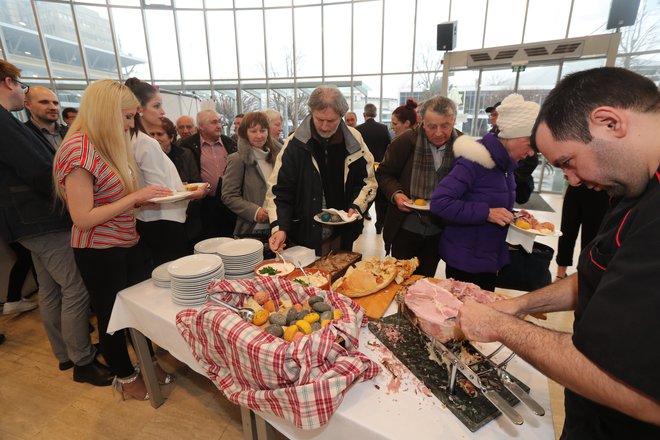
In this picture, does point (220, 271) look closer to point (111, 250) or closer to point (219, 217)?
point (111, 250)

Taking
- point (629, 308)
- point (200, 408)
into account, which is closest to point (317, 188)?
point (200, 408)

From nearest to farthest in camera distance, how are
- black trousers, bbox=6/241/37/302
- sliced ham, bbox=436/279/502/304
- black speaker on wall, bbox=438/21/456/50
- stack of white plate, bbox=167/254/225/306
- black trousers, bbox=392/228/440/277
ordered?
sliced ham, bbox=436/279/502/304
stack of white plate, bbox=167/254/225/306
black trousers, bbox=392/228/440/277
black trousers, bbox=6/241/37/302
black speaker on wall, bbox=438/21/456/50

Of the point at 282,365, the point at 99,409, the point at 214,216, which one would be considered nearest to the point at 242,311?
the point at 282,365

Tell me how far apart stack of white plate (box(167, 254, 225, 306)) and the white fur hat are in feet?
5.21

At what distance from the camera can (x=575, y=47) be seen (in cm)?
637

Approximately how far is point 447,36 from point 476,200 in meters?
7.11

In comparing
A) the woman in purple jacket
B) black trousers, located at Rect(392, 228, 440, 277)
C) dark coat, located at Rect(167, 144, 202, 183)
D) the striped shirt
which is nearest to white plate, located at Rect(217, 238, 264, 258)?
the striped shirt

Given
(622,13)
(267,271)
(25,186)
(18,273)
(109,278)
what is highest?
(622,13)

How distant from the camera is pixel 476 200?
1849mm

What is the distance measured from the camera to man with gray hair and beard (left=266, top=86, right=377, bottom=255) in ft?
6.44

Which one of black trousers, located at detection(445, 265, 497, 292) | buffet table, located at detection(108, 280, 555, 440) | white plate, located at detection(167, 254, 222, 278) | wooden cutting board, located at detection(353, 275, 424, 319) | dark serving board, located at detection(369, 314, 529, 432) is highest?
white plate, located at detection(167, 254, 222, 278)

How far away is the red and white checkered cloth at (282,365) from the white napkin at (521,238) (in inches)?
49.5

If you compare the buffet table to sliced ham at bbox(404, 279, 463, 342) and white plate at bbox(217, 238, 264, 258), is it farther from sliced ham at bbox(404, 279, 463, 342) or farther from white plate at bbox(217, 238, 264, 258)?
white plate at bbox(217, 238, 264, 258)

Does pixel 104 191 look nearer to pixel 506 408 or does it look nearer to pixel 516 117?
pixel 506 408
